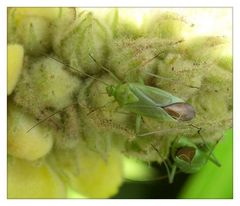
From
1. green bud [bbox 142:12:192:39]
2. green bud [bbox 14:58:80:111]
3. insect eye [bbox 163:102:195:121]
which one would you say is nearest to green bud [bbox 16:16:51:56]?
green bud [bbox 14:58:80:111]

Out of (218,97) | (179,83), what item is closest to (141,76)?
(179,83)

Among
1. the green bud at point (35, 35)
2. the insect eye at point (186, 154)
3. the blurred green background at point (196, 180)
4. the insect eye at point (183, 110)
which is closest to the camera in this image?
the insect eye at point (183, 110)

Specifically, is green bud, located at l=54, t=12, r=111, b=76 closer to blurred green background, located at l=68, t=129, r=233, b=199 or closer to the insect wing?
the insect wing

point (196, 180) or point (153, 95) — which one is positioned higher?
point (153, 95)

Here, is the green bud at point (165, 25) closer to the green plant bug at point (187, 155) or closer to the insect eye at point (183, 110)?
the insect eye at point (183, 110)

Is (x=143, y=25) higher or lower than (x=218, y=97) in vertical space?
higher

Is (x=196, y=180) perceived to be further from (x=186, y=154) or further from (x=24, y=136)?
(x=24, y=136)

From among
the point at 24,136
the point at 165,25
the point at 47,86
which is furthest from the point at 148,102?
the point at 24,136

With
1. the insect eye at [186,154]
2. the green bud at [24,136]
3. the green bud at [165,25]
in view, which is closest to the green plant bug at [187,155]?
the insect eye at [186,154]

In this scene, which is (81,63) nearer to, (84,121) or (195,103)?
(84,121)
